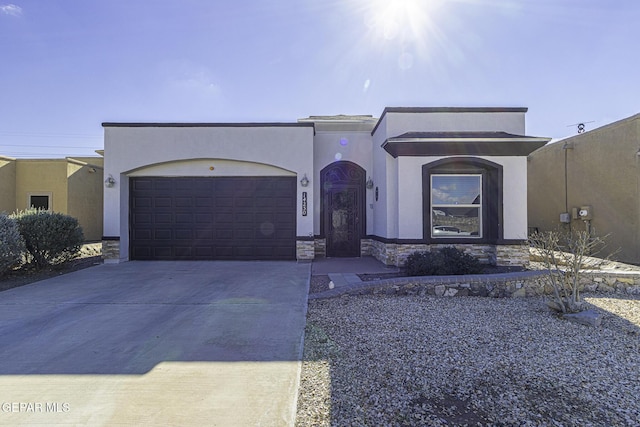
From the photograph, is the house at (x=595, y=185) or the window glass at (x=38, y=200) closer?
the house at (x=595, y=185)

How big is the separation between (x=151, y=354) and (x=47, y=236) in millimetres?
6890

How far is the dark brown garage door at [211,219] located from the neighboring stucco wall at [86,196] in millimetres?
7167

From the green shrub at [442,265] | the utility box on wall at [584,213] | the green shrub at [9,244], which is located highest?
the utility box on wall at [584,213]

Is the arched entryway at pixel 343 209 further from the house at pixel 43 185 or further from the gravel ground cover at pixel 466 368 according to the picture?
the house at pixel 43 185

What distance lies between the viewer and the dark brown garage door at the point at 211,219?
1073 centimetres

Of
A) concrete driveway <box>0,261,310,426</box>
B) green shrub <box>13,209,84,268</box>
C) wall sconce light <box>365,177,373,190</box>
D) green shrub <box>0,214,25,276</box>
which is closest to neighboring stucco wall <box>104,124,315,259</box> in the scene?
green shrub <box>13,209,84,268</box>

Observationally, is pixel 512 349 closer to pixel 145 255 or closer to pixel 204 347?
pixel 204 347

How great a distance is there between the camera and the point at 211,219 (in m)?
10.8

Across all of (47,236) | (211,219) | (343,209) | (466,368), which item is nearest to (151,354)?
(466,368)

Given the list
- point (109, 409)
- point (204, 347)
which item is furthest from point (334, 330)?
point (109, 409)

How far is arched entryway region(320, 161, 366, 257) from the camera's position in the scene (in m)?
11.5

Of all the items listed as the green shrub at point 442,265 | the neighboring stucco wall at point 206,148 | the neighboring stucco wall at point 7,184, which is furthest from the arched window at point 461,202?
the neighboring stucco wall at point 7,184

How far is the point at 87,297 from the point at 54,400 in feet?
12.9

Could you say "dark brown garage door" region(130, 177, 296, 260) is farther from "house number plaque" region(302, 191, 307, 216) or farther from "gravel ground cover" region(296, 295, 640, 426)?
"gravel ground cover" region(296, 295, 640, 426)
